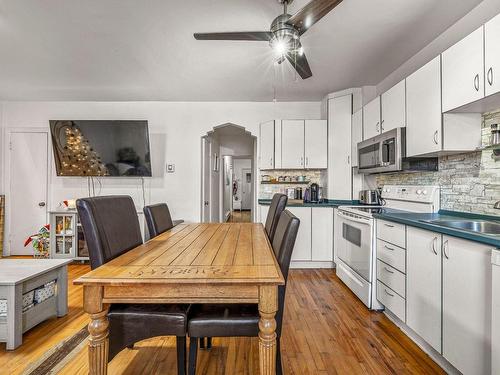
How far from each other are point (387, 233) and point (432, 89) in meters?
1.26

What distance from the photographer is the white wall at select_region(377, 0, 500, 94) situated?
2.03 meters

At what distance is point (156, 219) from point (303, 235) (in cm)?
228

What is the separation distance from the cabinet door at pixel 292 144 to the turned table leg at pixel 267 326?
3119 mm

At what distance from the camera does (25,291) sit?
2.07m

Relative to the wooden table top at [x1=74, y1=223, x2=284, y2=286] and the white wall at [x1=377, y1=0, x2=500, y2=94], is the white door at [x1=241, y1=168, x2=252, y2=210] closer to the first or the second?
the white wall at [x1=377, y1=0, x2=500, y2=94]

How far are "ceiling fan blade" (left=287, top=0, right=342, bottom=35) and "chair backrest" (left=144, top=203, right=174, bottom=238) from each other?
1.72 metres

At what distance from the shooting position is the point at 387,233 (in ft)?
7.71

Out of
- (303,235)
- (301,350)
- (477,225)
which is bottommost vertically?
(301,350)

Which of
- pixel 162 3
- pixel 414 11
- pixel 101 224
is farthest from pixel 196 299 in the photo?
pixel 414 11

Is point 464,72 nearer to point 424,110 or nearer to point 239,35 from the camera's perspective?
point 424,110

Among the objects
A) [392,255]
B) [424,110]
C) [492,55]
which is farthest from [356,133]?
[492,55]

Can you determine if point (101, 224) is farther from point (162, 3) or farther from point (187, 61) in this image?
point (187, 61)

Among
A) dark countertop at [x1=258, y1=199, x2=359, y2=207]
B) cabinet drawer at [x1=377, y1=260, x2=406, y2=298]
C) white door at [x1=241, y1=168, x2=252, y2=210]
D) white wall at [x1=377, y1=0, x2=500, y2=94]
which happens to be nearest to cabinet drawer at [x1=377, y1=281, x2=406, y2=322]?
cabinet drawer at [x1=377, y1=260, x2=406, y2=298]

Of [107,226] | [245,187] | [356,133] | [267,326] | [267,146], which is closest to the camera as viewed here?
[267,326]
